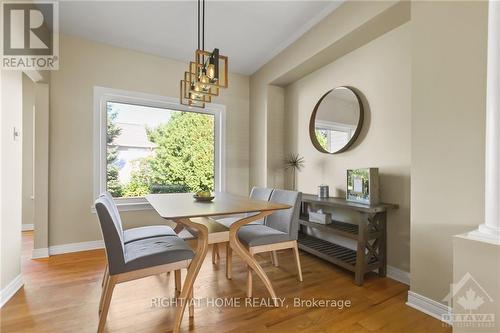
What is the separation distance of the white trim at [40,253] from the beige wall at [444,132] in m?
3.84

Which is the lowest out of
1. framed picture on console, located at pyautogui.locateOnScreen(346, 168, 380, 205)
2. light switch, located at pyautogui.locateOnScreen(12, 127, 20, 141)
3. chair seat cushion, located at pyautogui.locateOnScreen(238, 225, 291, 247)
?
chair seat cushion, located at pyautogui.locateOnScreen(238, 225, 291, 247)

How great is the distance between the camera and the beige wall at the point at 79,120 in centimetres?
297

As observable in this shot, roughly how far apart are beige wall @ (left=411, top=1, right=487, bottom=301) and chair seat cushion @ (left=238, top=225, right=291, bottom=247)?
1037 millimetres

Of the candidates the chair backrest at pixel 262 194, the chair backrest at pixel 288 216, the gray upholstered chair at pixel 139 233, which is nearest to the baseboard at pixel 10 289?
the gray upholstered chair at pixel 139 233

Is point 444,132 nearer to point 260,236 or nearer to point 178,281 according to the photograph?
point 260,236

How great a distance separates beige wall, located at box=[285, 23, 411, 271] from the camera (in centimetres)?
222

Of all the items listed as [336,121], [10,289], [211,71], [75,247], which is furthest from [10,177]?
[336,121]

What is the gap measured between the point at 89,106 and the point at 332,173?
10.6 ft

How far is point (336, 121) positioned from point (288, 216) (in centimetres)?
136

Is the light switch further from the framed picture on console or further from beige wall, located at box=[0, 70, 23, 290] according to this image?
the framed picture on console

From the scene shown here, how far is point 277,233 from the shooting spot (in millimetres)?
2191

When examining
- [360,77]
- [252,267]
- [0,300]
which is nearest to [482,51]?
[360,77]

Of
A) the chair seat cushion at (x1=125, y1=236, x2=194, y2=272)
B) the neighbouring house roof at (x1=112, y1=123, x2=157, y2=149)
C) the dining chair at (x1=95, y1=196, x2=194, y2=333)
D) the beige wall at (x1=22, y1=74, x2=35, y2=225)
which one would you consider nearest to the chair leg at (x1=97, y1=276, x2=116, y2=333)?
the dining chair at (x1=95, y1=196, x2=194, y2=333)

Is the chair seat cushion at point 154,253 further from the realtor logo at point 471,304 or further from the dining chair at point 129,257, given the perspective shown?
the realtor logo at point 471,304
